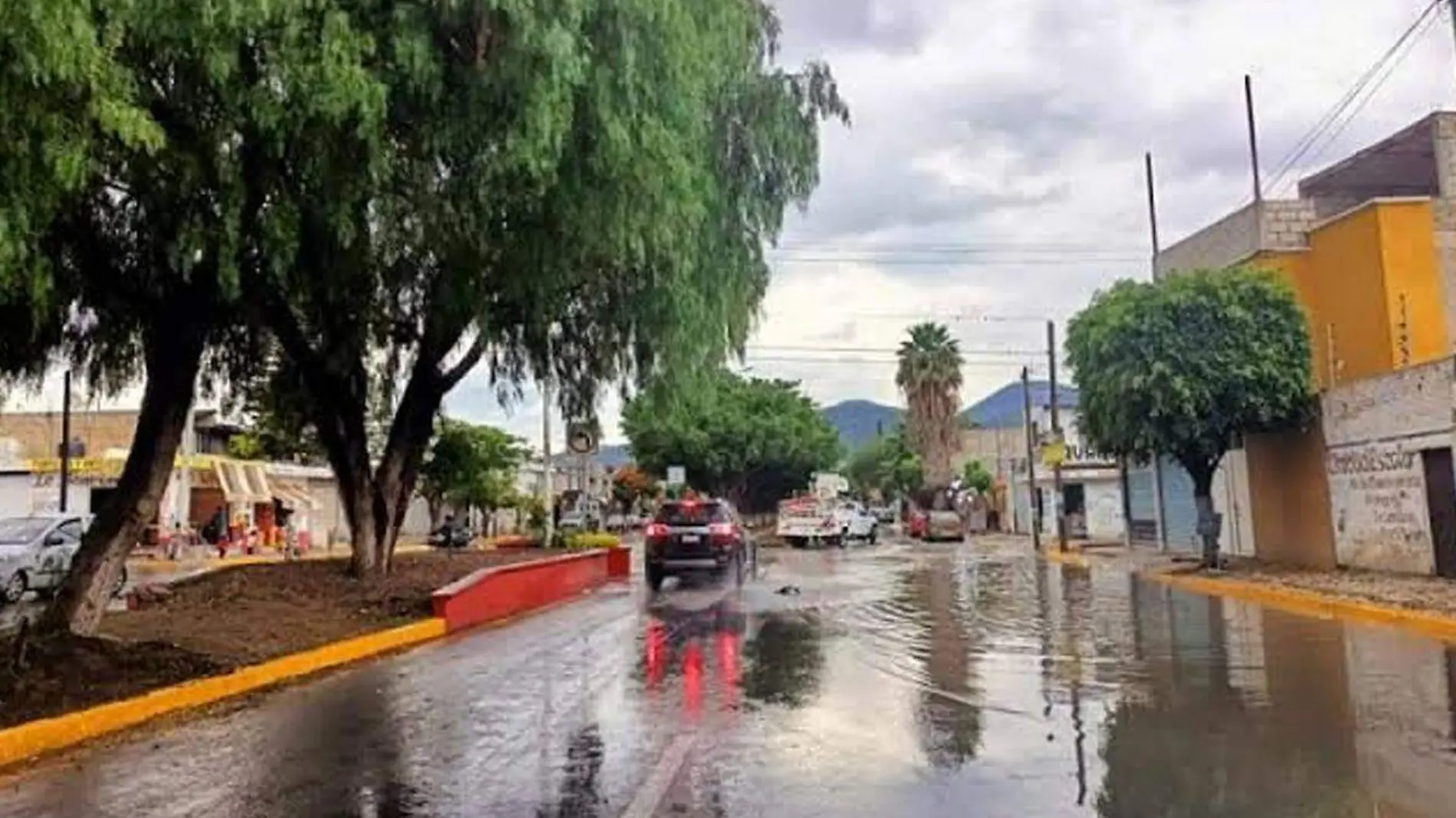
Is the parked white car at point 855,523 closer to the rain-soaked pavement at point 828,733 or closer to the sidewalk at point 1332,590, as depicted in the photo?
the sidewalk at point 1332,590

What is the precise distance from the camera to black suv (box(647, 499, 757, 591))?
28.0m

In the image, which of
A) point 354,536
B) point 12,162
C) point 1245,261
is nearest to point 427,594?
point 354,536

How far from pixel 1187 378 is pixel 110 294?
20.9 metres

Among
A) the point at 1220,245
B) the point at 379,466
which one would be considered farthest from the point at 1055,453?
the point at 379,466

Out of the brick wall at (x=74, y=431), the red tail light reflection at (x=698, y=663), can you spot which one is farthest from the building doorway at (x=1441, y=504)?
the brick wall at (x=74, y=431)

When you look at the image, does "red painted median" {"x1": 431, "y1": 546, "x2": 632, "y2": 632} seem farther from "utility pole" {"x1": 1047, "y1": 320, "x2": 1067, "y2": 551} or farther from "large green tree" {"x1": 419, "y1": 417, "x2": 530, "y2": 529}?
"utility pole" {"x1": 1047, "y1": 320, "x2": 1067, "y2": 551}

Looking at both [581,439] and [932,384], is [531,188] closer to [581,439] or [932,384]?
[581,439]

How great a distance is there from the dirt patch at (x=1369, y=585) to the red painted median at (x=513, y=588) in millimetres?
13393

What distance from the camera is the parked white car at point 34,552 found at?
25094mm

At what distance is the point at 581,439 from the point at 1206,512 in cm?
1390

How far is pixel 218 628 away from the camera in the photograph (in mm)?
16453

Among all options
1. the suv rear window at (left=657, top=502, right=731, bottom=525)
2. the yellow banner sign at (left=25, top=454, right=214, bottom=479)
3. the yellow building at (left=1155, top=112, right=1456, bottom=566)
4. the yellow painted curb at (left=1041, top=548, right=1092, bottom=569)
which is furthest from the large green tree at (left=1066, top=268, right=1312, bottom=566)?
the yellow banner sign at (left=25, top=454, right=214, bottom=479)

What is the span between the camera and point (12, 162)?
8297mm

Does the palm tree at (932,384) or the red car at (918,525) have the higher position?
the palm tree at (932,384)
